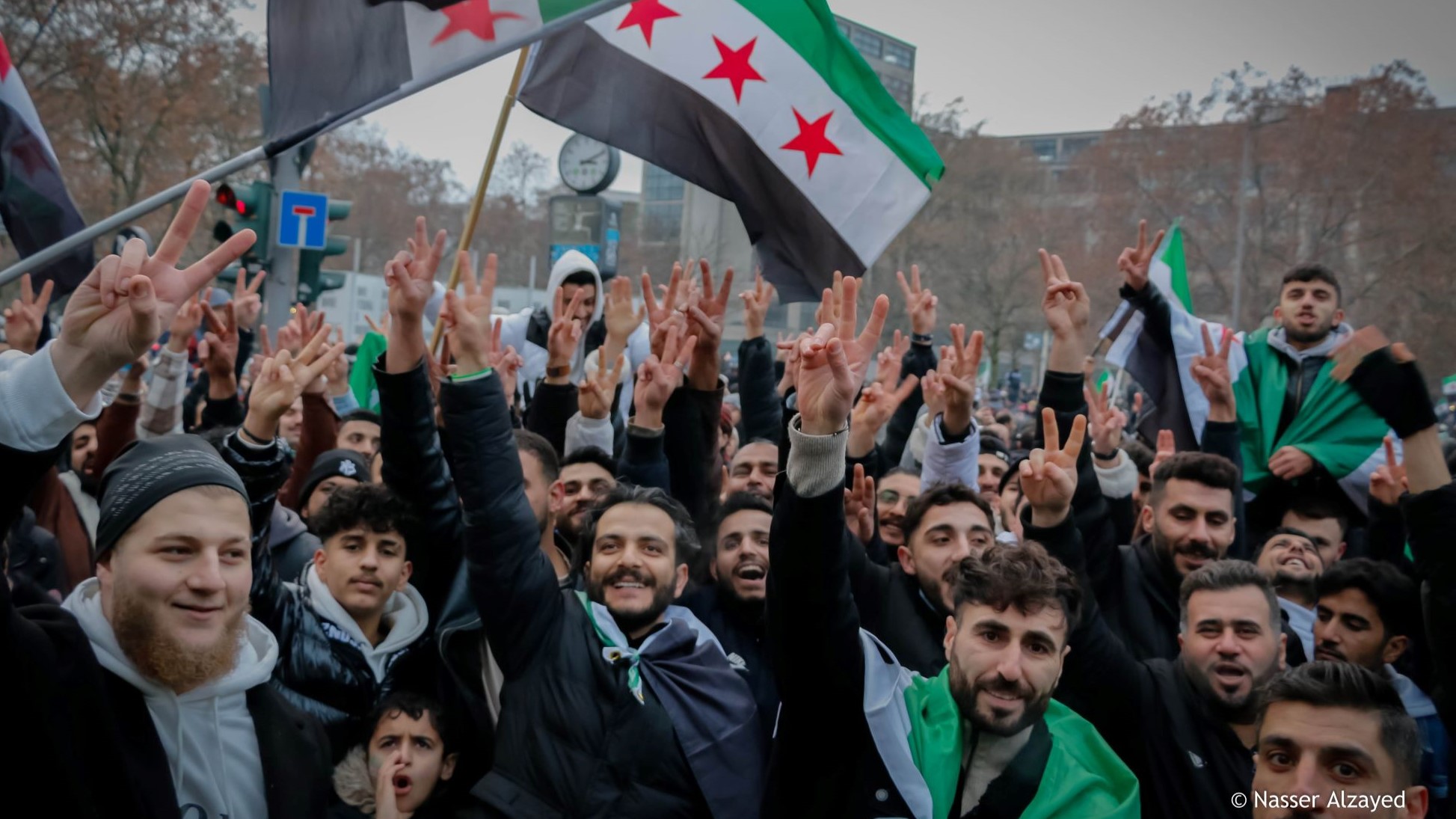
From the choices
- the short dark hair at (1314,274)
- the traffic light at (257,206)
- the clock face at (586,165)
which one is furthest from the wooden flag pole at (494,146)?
the clock face at (586,165)

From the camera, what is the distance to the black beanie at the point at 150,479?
8.47ft

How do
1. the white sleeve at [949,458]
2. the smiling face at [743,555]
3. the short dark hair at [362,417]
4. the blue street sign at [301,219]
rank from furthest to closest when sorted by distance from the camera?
the blue street sign at [301,219]
the short dark hair at [362,417]
the white sleeve at [949,458]
the smiling face at [743,555]

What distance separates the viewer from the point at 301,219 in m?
9.63

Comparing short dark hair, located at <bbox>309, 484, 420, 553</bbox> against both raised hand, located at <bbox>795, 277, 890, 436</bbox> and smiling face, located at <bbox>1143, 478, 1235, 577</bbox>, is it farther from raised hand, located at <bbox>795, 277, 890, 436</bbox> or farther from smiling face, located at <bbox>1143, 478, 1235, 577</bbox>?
smiling face, located at <bbox>1143, 478, 1235, 577</bbox>

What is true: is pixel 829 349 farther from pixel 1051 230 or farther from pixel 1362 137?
pixel 1051 230

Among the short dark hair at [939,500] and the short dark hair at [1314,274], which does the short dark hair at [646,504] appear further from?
the short dark hair at [1314,274]

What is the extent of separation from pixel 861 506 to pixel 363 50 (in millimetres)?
2351

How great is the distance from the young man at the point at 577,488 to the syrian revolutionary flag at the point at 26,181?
194 cm

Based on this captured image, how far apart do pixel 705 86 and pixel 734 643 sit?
223 cm

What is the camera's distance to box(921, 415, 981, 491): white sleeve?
518cm

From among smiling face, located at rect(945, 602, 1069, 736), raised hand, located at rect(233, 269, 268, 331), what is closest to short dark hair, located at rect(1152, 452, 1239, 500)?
smiling face, located at rect(945, 602, 1069, 736)

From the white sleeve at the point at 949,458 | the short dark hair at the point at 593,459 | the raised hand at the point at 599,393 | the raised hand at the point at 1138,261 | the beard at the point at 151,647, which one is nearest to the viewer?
the beard at the point at 151,647

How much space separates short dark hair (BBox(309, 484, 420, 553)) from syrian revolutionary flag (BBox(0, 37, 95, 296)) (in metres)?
1.05

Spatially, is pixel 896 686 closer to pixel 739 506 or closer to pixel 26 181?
pixel 739 506
